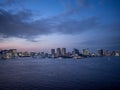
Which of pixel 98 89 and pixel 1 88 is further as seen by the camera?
pixel 1 88

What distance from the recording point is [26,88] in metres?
49.2

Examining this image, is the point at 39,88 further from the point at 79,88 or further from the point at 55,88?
the point at 79,88

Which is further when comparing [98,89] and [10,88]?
[10,88]

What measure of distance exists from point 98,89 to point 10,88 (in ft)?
90.0

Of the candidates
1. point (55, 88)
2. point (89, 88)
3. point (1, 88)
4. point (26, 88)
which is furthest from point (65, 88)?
point (1, 88)

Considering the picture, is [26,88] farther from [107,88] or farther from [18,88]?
[107,88]

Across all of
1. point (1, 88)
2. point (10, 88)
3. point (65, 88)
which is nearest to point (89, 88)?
point (65, 88)

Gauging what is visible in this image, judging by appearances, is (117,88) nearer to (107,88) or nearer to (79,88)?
(107,88)

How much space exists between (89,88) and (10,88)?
24.9 metres

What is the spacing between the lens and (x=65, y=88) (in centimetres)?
4850

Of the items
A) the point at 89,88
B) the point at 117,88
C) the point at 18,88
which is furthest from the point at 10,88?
the point at 117,88

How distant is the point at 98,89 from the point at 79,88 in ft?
19.0

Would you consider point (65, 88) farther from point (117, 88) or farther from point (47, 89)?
point (117, 88)

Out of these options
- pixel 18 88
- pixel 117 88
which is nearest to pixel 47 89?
pixel 18 88
